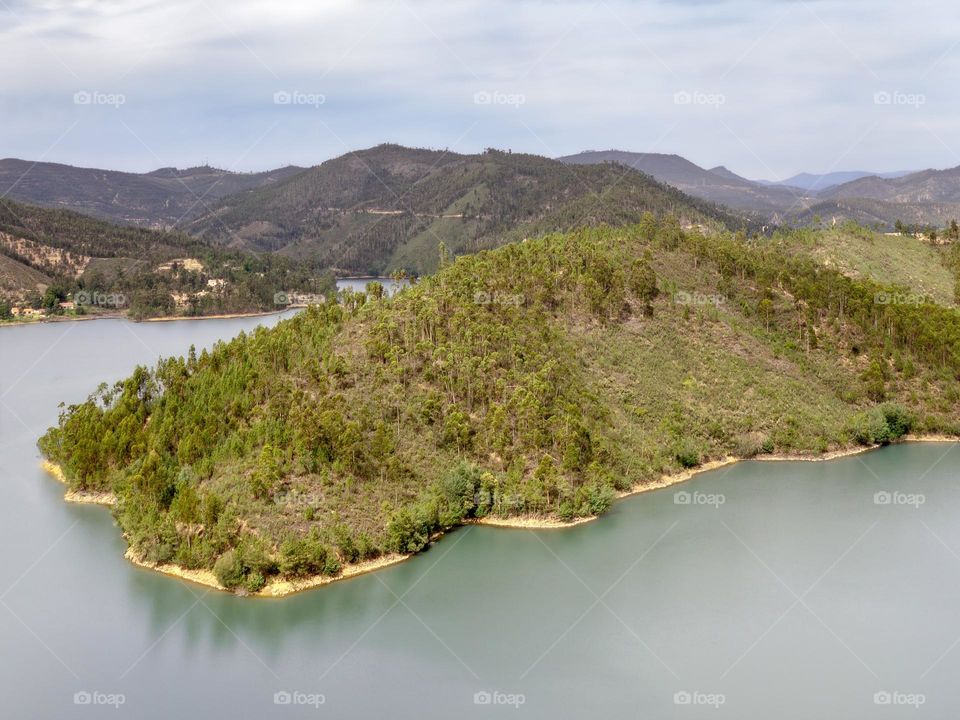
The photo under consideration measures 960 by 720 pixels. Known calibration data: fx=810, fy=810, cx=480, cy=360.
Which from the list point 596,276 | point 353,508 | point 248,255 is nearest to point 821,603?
point 353,508

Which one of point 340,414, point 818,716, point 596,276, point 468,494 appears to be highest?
point 596,276

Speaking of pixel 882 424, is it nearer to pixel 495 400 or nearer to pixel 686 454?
pixel 686 454

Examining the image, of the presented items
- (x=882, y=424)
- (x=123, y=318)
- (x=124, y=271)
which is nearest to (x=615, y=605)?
(x=882, y=424)

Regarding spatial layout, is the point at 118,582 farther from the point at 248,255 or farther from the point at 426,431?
the point at 248,255

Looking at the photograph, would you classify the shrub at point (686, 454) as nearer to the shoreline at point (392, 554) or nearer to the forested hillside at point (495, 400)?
the forested hillside at point (495, 400)

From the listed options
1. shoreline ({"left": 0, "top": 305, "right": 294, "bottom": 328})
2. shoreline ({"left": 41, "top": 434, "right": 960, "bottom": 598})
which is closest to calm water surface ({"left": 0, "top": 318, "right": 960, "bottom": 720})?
shoreline ({"left": 41, "top": 434, "right": 960, "bottom": 598})

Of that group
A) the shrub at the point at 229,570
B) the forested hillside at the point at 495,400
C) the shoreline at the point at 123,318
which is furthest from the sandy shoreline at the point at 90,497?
the shoreline at the point at 123,318
